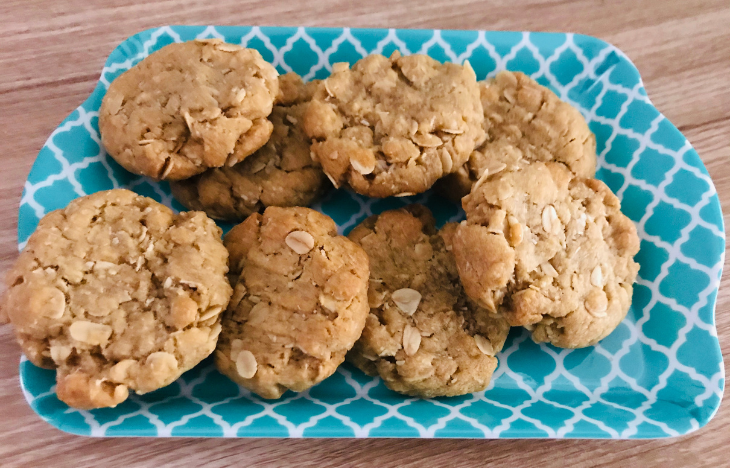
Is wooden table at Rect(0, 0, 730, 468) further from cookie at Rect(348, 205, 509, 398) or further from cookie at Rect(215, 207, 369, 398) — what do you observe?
cookie at Rect(215, 207, 369, 398)

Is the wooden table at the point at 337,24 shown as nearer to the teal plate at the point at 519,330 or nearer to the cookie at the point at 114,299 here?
the teal plate at the point at 519,330

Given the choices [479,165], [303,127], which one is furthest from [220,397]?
[479,165]

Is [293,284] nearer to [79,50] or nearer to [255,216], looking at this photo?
[255,216]

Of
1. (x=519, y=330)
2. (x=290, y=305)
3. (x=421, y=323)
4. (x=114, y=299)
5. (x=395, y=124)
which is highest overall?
(x=395, y=124)

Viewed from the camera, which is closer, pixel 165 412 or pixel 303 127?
pixel 165 412

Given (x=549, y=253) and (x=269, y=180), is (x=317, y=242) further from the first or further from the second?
(x=549, y=253)

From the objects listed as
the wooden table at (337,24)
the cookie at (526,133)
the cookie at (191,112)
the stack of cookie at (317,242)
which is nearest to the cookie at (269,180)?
the stack of cookie at (317,242)

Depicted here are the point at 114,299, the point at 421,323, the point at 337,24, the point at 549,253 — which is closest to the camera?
the point at 114,299

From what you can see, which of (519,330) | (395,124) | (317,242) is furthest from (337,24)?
(519,330)
